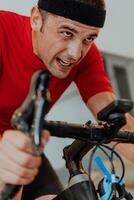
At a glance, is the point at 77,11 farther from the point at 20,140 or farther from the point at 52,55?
the point at 20,140

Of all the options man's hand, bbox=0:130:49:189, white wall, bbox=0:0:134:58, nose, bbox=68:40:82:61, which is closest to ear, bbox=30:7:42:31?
nose, bbox=68:40:82:61

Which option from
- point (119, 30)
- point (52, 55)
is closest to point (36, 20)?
point (52, 55)

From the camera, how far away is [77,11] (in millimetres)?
925

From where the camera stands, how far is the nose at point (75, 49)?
0.94 m

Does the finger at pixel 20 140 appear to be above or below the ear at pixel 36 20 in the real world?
above

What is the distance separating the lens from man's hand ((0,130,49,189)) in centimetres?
51

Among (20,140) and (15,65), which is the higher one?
(20,140)

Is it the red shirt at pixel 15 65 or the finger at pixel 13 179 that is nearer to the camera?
the finger at pixel 13 179

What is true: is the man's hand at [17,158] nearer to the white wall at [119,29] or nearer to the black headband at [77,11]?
the black headband at [77,11]

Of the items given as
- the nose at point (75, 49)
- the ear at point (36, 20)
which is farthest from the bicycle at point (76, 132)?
the ear at point (36, 20)

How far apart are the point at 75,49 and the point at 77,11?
0.27ft

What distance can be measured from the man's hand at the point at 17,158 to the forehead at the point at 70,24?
0.45 metres

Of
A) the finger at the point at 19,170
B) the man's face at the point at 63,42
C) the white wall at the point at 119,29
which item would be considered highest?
the finger at the point at 19,170

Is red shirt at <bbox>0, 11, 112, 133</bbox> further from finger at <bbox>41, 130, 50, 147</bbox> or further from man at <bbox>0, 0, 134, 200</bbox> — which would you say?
finger at <bbox>41, 130, 50, 147</bbox>
